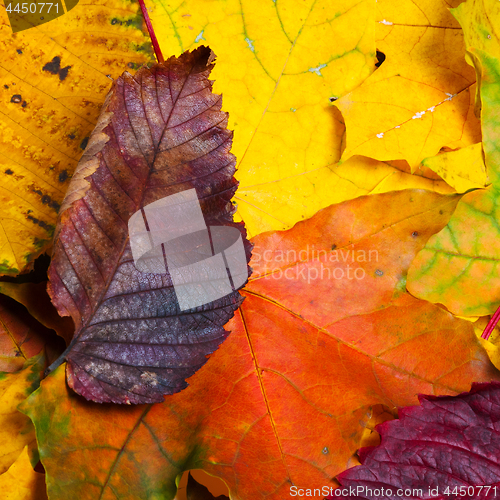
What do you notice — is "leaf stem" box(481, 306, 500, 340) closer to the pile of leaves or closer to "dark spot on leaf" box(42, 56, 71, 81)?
the pile of leaves

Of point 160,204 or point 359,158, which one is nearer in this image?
point 160,204

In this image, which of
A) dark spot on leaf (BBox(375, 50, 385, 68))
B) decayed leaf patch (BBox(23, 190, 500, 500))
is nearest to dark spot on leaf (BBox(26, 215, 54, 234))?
decayed leaf patch (BBox(23, 190, 500, 500))

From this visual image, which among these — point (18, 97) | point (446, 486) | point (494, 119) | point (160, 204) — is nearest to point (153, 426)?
point (160, 204)

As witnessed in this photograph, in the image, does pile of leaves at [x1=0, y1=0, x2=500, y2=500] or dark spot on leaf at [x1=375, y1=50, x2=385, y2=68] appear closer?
pile of leaves at [x1=0, y1=0, x2=500, y2=500]

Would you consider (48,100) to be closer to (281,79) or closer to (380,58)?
(281,79)

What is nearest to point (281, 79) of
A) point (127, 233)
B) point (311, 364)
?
point (127, 233)

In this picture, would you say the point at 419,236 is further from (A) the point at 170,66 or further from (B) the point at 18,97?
(B) the point at 18,97

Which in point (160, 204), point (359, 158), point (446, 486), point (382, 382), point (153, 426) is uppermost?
point (160, 204)
